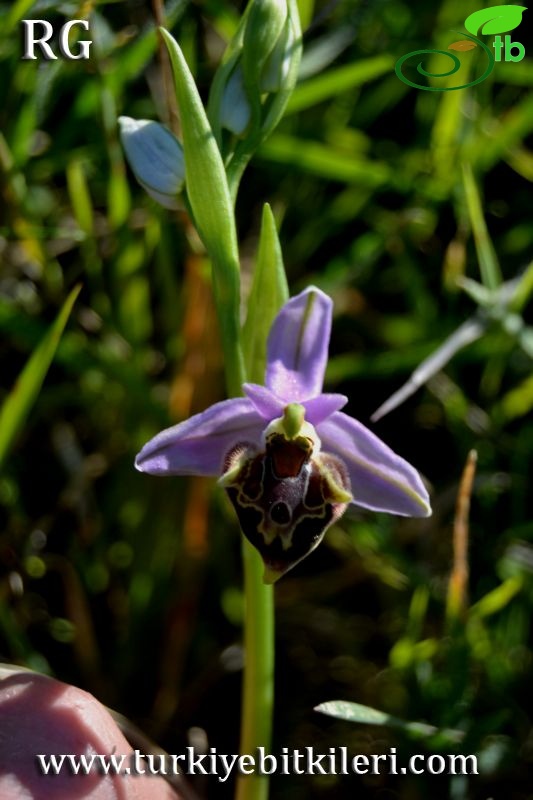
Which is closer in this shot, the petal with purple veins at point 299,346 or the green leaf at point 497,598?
the petal with purple veins at point 299,346

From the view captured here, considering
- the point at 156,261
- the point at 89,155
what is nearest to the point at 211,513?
the point at 156,261

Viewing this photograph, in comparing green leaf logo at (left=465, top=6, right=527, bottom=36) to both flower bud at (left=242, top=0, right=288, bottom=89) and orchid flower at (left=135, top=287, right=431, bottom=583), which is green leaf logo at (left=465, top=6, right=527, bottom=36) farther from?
orchid flower at (left=135, top=287, right=431, bottom=583)

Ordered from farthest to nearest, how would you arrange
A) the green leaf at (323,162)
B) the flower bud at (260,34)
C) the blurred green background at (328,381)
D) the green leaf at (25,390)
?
the green leaf at (323,162), the blurred green background at (328,381), the green leaf at (25,390), the flower bud at (260,34)

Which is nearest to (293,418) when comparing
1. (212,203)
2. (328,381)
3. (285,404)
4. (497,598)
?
(285,404)

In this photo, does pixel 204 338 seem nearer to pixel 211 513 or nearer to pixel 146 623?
pixel 211 513

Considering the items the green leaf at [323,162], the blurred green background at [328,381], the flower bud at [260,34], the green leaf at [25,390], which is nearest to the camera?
the flower bud at [260,34]
